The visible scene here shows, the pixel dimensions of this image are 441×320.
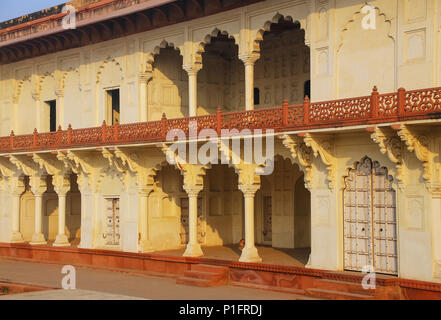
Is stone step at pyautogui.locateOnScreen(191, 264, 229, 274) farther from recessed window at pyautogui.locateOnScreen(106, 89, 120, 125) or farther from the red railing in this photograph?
recessed window at pyautogui.locateOnScreen(106, 89, 120, 125)

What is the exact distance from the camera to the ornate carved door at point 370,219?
1639cm

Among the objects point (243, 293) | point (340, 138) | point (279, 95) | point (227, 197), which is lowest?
point (243, 293)

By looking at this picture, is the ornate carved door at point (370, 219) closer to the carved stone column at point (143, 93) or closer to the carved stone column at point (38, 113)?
the carved stone column at point (143, 93)

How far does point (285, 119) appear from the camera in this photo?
1723 cm

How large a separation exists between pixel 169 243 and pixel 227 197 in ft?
9.73

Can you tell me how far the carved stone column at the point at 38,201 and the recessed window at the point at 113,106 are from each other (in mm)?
3805

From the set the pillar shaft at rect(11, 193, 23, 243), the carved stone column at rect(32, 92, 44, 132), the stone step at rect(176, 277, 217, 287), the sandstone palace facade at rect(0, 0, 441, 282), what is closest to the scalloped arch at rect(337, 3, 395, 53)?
the sandstone palace facade at rect(0, 0, 441, 282)

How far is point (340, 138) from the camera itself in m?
17.3

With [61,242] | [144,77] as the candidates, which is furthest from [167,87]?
[61,242]

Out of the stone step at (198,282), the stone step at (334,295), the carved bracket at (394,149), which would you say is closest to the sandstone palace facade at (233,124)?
the carved bracket at (394,149)

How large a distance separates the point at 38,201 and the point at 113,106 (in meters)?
4.72
